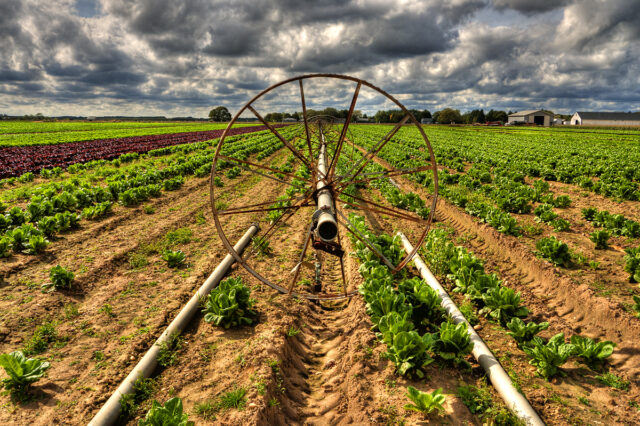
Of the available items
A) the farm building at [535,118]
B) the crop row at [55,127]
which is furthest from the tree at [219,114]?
the farm building at [535,118]

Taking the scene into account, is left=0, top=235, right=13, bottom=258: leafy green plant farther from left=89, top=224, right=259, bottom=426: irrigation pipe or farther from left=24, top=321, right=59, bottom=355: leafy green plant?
left=89, top=224, right=259, bottom=426: irrigation pipe

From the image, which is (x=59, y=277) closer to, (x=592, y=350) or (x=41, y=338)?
(x=41, y=338)

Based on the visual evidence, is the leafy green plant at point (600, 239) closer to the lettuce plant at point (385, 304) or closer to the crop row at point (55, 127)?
the lettuce plant at point (385, 304)

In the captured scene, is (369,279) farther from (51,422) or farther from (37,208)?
(37,208)

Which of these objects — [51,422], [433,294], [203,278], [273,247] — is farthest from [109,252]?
[433,294]

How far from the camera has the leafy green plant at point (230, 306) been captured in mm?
5020

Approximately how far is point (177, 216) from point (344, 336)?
7.69 m

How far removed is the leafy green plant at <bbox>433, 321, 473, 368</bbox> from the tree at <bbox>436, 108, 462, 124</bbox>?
399 feet

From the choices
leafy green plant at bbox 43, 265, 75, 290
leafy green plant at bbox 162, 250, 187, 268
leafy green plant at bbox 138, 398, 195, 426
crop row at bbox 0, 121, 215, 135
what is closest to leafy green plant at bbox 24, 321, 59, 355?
leafy green plant at bbox 43, 265, 75, 290

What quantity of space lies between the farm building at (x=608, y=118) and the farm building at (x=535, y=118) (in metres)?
10.1

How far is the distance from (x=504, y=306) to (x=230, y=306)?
4.41m

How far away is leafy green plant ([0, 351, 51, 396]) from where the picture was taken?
12.1 feet

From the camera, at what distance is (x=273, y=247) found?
8.36 meters

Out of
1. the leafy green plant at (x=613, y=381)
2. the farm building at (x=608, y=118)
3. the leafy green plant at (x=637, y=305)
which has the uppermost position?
the farm building at (x=608, y=118)
